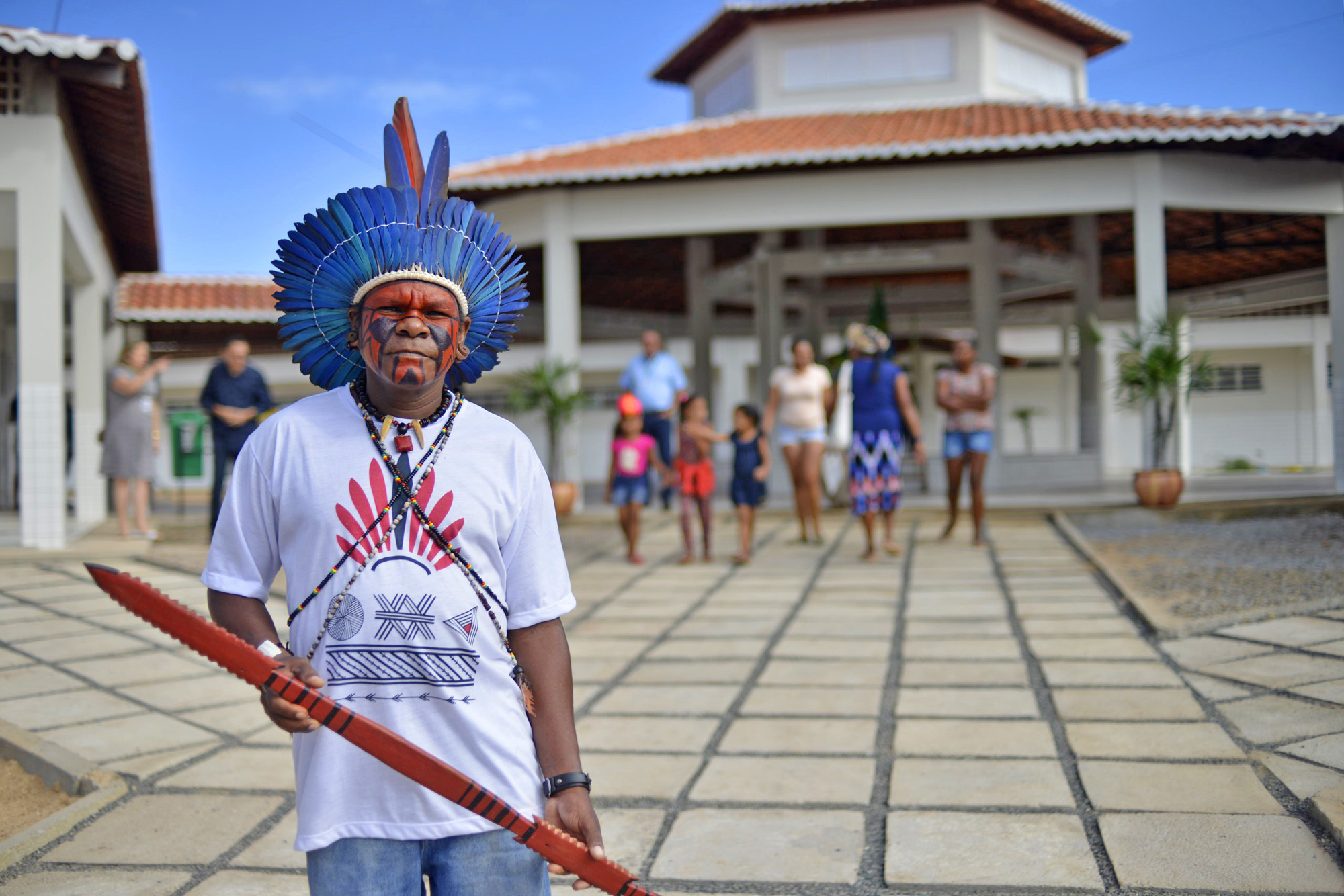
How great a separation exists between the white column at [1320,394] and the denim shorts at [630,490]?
10.3m

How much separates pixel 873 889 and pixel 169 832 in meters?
1.98

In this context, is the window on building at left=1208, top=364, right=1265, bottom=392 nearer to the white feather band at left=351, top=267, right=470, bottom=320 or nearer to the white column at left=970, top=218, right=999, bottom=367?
the white column at left=970, top=218, right=999, bottom=367

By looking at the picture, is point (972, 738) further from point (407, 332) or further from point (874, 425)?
point (874, 425)

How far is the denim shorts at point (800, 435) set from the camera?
8711 millimetres

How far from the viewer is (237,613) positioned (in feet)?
5.67

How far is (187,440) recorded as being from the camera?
722 inches

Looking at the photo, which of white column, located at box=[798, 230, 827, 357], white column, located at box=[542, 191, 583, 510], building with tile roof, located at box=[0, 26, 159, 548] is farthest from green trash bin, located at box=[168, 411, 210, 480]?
white column, located at box=[798, 230, 827, 357]

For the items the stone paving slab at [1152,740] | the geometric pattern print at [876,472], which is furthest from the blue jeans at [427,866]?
the geometric pattern print at [876,472]

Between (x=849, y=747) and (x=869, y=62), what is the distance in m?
12.8

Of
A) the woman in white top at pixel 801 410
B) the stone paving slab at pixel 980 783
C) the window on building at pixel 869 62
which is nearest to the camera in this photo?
the stone paving slab at pixel 980 783

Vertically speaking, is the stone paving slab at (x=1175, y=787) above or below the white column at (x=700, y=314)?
below

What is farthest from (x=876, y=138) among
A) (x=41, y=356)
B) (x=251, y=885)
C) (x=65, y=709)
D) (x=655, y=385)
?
(x=251, y=885)

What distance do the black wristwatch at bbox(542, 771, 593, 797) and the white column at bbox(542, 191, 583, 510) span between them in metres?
10.2

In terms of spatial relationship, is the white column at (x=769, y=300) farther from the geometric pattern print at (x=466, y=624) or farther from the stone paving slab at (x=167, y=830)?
the geometric pattern print at (x=466, y=624)
